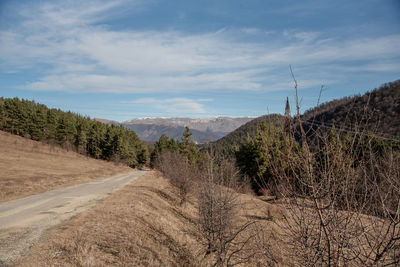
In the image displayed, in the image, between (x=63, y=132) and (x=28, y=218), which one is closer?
(x=28, y=218)

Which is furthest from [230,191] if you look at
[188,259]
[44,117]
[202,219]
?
[44,117]

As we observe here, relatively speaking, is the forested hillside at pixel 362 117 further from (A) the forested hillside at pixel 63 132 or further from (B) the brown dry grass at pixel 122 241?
(A) the forested hillside at pixel 63 132

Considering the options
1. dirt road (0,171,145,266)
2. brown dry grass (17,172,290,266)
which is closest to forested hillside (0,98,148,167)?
dirt road (0,171,145,266)

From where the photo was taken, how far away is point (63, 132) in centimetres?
6222

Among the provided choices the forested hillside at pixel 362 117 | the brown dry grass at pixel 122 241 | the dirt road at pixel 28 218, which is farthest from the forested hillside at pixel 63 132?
the forested hillside at pixel 362 117

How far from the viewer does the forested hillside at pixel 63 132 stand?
193 ft

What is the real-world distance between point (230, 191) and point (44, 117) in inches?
2687

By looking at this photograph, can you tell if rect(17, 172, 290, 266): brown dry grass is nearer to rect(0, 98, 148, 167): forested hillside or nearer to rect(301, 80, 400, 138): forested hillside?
rect(301, 80, 400, 138): forested hillside

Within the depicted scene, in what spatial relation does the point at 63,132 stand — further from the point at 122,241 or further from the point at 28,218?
the point at 122,241

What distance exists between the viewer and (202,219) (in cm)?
960

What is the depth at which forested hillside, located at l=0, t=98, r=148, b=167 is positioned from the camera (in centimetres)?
5872

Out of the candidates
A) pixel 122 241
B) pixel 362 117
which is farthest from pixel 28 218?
pixel 362 117

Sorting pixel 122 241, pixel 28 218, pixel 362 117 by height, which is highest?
pixel 362 117

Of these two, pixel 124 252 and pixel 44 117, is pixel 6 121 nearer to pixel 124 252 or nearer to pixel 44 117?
pixel 44 117
